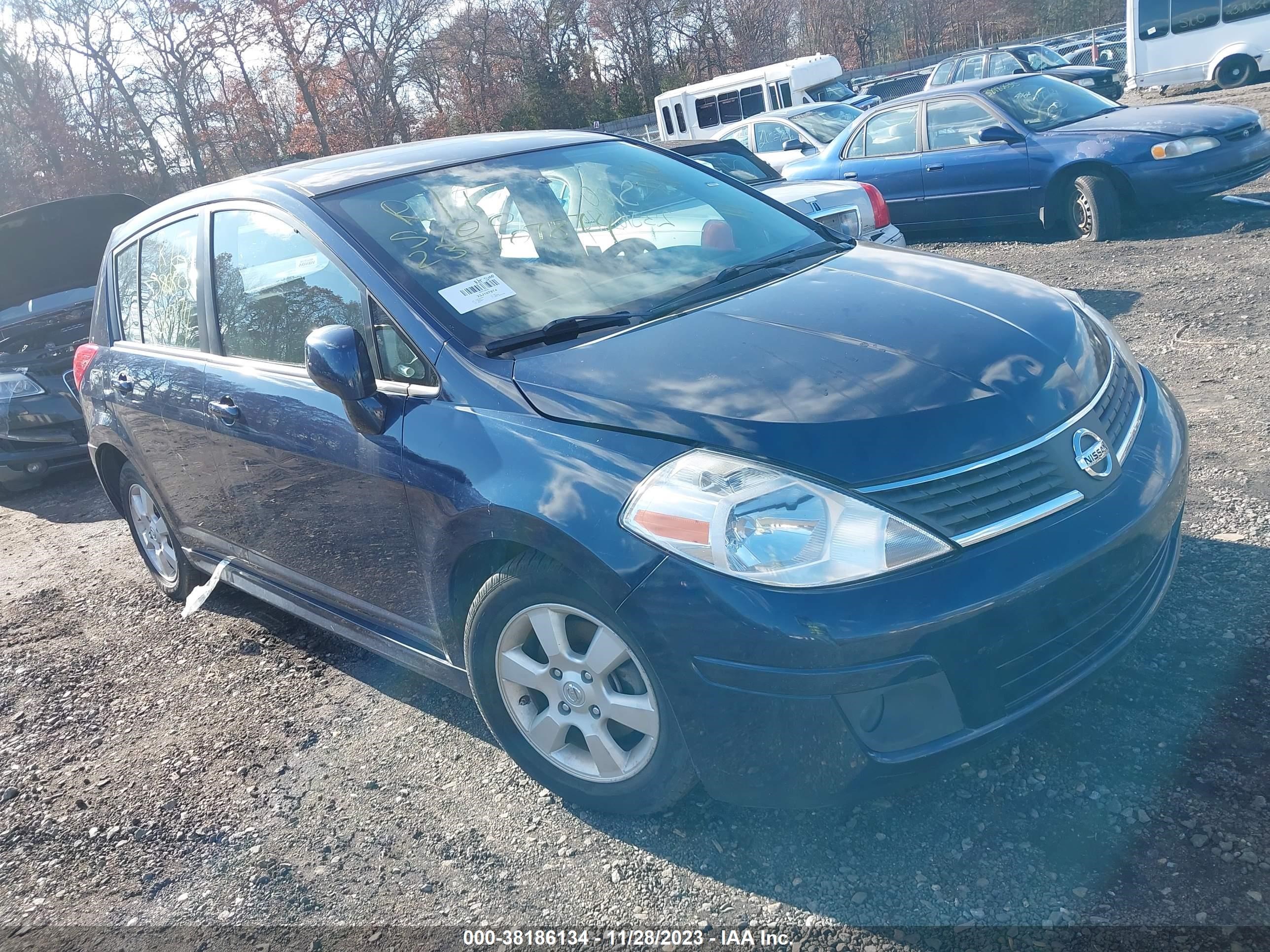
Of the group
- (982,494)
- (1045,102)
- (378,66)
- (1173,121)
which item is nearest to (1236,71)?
(1045,102)

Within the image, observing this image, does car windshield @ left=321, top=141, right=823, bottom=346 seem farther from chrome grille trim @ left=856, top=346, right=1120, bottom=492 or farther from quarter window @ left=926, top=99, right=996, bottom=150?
quarter window @ left=926, top=99, right=996, bottom=150

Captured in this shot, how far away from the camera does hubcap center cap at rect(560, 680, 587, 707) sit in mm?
2662

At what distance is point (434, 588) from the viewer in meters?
2.99

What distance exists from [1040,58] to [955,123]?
1331cm

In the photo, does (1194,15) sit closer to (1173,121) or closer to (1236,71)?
(1236,71)

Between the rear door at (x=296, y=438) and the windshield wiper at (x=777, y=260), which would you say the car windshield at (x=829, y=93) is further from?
the rear door at (x=296, y=438)

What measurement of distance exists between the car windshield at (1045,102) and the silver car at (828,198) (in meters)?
2.33

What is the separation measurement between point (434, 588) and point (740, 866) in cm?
115

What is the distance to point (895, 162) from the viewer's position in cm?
1012

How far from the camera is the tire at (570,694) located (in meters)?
2.53

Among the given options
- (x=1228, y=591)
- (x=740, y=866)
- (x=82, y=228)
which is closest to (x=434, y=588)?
(x=740, y=866)

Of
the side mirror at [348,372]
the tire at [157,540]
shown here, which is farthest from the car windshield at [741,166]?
the side mirror at [348,372]

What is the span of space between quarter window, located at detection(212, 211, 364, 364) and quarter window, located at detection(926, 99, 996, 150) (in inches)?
303

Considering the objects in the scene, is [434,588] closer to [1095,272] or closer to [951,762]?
[951,762]
